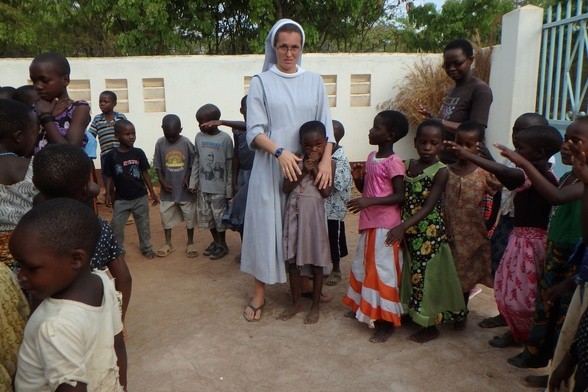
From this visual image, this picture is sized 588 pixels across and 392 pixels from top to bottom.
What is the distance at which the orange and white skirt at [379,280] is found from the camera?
305 cm

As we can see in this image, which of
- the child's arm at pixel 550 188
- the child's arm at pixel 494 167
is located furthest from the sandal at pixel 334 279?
the child's arm at pixel 550 188

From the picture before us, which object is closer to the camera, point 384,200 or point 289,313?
point 384,200

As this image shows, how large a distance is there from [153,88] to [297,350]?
599 centimetres

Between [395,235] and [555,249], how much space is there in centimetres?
86

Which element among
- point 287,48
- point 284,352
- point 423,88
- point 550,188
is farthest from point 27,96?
point 423,88

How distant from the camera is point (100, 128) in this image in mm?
5281

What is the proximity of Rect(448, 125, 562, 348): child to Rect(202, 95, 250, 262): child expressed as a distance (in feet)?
7.32

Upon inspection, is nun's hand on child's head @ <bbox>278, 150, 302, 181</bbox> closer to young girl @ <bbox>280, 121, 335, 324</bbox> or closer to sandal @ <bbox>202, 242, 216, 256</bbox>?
young girl @ <bbox>280, 121, 335, 324</bbox>

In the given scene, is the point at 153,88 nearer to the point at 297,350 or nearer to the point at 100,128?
the point at 100,128

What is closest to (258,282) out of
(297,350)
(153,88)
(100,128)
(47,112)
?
(297,350)

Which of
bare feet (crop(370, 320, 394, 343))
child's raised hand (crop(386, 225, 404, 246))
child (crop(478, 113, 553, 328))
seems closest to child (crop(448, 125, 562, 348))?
child (crop(478, 113, 553, 328))

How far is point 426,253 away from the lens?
3.03m

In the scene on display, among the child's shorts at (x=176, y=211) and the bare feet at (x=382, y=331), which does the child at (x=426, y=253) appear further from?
the child's shorts at (x=176, y=211)

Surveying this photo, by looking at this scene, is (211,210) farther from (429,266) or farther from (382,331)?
(429,266)
